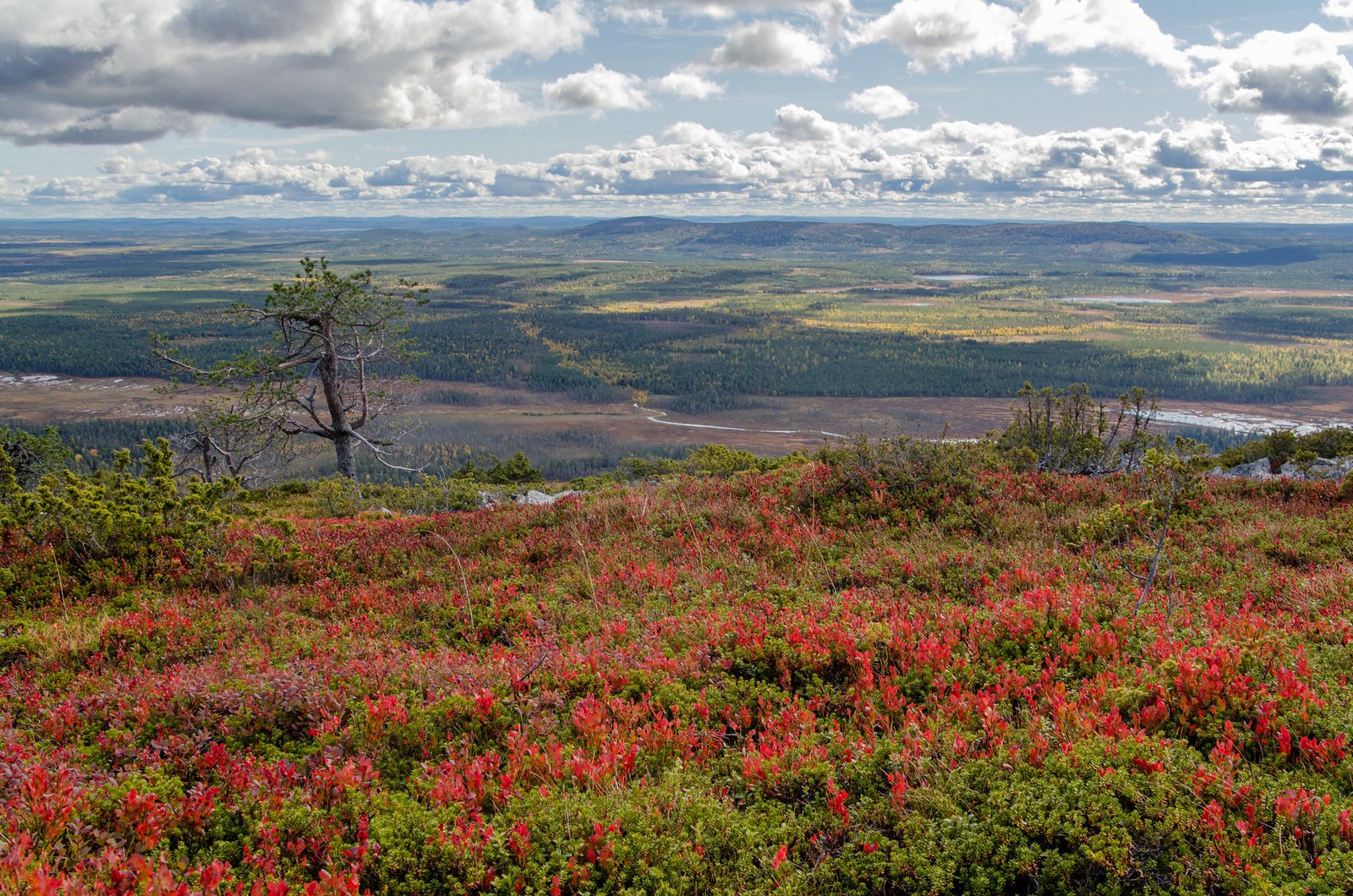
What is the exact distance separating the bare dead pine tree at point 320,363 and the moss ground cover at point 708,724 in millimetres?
12082

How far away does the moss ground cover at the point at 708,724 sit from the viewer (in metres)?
4.14

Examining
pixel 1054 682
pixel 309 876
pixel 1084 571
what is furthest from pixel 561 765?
pixel 1084 571

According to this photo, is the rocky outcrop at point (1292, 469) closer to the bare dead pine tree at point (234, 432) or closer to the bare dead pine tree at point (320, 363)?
the bare dead pine tree at point (320, 363)

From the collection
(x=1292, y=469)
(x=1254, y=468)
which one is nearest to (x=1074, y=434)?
(x=1254, y=468)

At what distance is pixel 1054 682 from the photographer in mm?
6098

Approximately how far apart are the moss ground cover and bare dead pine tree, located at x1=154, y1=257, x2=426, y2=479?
12.1 metres

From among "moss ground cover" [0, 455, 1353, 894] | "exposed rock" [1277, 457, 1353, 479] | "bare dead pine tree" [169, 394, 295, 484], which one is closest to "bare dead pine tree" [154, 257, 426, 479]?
"bare dead pine tree" [169, 394, 295, 484]

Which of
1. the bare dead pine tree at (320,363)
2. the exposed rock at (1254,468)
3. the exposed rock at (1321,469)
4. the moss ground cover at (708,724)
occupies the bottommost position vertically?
the exposed rock at (1254,468)

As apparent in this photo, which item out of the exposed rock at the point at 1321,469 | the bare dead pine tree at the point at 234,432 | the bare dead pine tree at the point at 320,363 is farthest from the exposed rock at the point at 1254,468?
the bare dead pine tree at the point at 234,432

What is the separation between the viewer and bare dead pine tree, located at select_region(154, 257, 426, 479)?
71.7ft

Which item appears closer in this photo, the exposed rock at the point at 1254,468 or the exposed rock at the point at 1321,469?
the exposed rock at the point at 1321,469

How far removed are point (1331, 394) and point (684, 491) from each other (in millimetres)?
159078

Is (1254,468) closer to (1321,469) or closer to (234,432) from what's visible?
(1321,469)

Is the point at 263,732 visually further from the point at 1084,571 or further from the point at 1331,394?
the point at 1331,394
